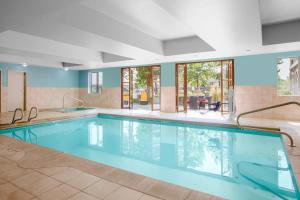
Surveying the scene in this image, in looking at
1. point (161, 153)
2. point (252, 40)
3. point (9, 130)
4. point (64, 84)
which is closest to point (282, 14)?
point (252, 40)

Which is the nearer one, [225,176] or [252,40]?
[225,176]

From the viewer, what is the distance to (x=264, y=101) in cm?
731

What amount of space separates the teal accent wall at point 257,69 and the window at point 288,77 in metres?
0.31

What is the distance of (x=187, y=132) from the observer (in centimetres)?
587

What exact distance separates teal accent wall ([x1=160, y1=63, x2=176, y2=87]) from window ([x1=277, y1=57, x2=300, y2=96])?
13.8ft

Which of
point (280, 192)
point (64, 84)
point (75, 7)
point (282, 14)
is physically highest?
point (282, 14)

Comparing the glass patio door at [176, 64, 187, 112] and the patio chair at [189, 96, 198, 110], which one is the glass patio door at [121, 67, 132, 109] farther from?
the patio chair at [189, 96, 198, 110]

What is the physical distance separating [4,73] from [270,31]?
36.2 ft

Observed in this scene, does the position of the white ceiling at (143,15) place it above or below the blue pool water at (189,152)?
above

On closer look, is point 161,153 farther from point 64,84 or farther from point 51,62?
point 64,84

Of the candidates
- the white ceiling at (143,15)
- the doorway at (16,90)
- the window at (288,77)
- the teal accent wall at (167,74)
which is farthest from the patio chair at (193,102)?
the doorway at (16,90)

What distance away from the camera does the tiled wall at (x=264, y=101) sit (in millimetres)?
6848

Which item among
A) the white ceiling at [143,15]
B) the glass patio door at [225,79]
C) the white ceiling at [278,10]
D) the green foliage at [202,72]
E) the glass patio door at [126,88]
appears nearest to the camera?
the white ceiling at [143,15]

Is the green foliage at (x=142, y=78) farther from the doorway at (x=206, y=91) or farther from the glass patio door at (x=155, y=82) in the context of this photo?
the doorway at (x=206, y=91)
